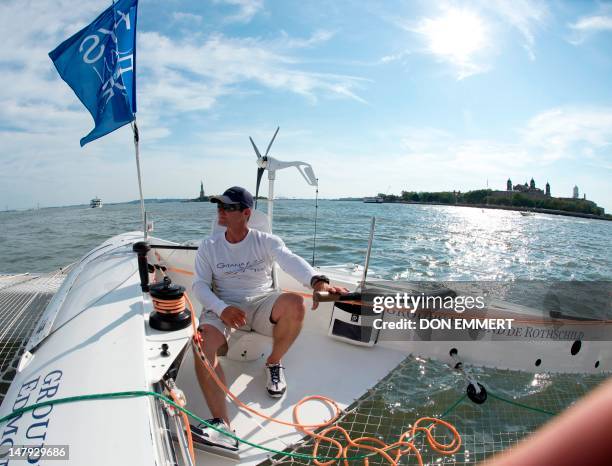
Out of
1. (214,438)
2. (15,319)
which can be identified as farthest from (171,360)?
(15,319)

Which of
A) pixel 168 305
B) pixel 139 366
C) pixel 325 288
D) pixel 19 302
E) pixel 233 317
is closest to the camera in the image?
pixel 139 366

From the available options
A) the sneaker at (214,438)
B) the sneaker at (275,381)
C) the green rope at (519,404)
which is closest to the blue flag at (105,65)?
the sneaker at (275,381)

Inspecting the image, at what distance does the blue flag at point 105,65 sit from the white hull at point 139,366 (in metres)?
1.33

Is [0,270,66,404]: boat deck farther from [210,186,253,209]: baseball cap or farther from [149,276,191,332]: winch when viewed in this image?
[210,186,253,209]: baseball cap

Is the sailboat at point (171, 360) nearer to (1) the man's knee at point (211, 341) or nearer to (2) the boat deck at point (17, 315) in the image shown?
(1) the man's knee at point (211, 341)

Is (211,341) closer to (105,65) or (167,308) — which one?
(167,308)

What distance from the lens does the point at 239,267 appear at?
2699mm

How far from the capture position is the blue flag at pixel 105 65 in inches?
132

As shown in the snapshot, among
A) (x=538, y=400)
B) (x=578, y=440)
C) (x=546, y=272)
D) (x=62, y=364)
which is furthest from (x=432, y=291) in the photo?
(x=546, y=272)

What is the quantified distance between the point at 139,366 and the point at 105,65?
9.49 ft

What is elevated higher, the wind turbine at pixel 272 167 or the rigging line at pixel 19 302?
the wind turbine at pixel 272 167

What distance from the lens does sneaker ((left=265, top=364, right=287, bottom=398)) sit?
2580 millimetres

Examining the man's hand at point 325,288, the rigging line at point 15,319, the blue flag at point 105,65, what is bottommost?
the rigging line at point 15,319
